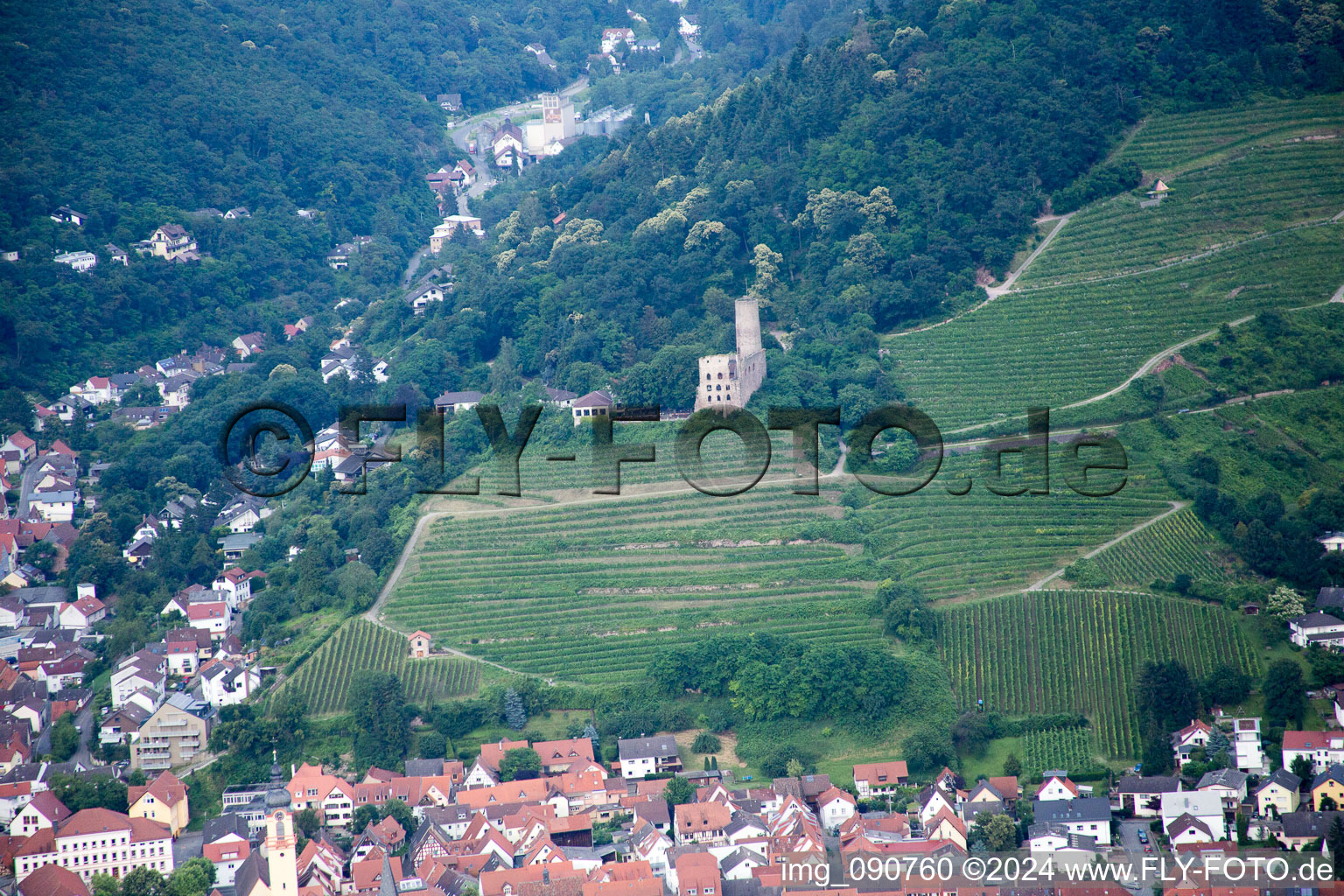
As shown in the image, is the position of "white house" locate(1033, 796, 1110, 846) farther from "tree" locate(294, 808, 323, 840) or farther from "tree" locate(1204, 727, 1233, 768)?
"tree" locate(294, 808, 323, 840)

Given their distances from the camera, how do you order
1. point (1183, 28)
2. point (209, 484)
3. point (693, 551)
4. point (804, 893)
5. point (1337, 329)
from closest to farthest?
point (804, 893) < point (693, 551) < point (1337, 329) < point (209, 484) < point (1183, 28)

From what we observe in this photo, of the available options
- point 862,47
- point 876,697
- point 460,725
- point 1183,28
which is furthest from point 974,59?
point 460,725

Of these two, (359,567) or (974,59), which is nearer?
(359,567)

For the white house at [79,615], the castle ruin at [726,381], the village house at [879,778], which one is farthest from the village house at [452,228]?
the village house at [879,778]

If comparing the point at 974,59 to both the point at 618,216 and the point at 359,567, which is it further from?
the point at 359,567

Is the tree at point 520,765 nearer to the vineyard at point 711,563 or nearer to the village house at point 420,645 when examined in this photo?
the vineyard at point 711,563

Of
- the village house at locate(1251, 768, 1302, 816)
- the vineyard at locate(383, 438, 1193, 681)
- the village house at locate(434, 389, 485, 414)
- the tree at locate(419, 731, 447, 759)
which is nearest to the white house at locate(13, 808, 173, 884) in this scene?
the tree at locate(419, 731, 447, 759)
